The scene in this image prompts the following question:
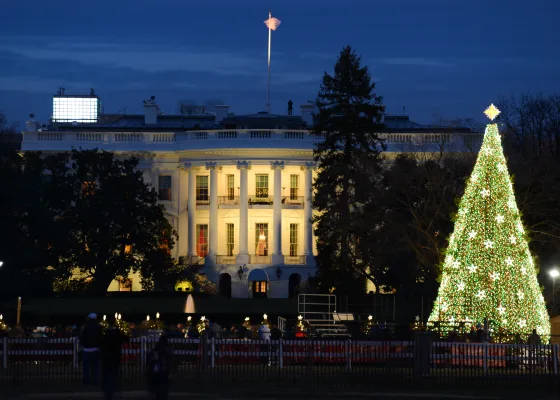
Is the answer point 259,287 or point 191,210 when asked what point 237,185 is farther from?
point 259,287

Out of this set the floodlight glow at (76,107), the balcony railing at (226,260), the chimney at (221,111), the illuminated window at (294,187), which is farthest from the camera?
the floodlight glow at (76,107)

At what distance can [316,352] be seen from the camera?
Result: 4747 cm

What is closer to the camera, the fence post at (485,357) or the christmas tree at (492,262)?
the fence post at (485,357)

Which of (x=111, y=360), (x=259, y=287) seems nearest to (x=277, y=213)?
(x=259, y=287)

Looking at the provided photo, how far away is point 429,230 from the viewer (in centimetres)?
7400

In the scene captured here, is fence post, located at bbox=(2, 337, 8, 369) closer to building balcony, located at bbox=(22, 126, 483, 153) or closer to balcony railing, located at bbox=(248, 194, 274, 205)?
building balcony, located at bbox=(22, 126, 483, 153)

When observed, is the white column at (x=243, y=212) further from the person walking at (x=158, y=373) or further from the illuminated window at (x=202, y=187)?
the person walking at (x=158, y=373)

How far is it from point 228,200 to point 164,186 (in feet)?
18.0

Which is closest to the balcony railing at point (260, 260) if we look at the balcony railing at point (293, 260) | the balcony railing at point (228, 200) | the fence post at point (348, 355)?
the balcony railing at point (293, 260)

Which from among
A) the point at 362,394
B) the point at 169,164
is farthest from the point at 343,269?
the point at 362,394

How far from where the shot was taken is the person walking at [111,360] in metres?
35.6

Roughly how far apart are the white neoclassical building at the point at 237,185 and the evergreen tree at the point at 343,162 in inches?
492

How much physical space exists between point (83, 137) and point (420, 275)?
39088 mm

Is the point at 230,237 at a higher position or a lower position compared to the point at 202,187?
lower
